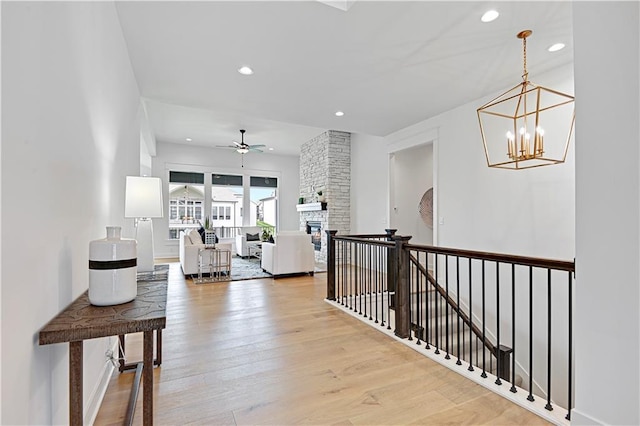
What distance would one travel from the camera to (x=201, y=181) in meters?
9.29

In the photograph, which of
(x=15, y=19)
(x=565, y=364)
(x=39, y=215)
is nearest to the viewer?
(x=15, y=19)

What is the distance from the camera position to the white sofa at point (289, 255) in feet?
19.0

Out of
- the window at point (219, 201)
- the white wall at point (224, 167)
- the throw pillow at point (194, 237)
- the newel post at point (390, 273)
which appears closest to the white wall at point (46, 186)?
the newel post at point (390, 273)

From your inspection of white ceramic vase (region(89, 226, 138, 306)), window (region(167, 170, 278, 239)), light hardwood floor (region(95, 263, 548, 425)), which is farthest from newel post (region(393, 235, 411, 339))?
window (region(167, 170, 278, 239))

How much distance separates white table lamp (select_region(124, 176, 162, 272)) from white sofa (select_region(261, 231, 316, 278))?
325cm

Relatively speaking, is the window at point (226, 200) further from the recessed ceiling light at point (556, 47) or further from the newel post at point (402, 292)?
the recessed ceiling light at point (556, 47)

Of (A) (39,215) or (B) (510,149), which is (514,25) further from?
(A) (39,215)

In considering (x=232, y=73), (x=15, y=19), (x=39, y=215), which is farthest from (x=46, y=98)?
(x=232, y=73)

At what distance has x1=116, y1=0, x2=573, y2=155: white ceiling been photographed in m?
2.51

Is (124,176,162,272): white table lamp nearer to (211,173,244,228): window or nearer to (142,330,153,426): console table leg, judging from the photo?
(142,330,153,426): console table leg

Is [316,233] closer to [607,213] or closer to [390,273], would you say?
[390,273]

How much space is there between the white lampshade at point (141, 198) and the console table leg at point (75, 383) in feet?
4.61

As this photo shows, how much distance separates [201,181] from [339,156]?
4302 mm

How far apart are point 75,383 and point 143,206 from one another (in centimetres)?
152
